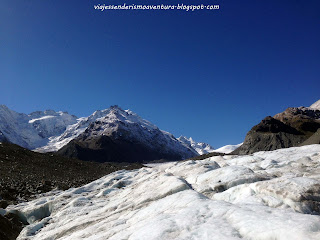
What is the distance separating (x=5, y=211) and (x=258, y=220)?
70.0 feet

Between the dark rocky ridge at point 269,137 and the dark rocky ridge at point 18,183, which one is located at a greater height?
the dark rocky ridge at point 269,137

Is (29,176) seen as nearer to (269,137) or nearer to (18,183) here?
(18,183)

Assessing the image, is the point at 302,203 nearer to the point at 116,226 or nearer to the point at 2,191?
the point at 116,226

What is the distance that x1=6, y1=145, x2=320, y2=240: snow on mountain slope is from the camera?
344 inches

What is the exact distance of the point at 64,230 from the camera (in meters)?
15.7

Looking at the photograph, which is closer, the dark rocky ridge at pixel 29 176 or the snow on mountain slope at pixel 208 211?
the snow on mountain slope at pixel 208 211

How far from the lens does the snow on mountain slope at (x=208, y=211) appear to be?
8.74 m

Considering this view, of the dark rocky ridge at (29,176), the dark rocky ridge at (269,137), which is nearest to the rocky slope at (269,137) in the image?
the dark rocky ridge at (269,137)

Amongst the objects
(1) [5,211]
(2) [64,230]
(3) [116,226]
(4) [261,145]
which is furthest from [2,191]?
(4) [261,145]

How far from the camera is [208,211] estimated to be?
11016mm

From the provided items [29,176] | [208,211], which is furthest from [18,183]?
[208,211]

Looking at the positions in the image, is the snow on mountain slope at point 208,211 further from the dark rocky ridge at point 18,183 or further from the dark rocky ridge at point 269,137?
the dark rocky ridge at point 269,137

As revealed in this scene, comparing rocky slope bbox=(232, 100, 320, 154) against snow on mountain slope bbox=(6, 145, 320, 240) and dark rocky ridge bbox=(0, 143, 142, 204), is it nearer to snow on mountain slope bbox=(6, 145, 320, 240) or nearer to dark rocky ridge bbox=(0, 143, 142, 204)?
dark rocky ridge bbox=(0, 143, 142, 204)

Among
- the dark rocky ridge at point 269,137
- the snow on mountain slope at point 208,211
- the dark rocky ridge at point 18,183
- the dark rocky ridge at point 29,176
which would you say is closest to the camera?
the snow on mountain slope at point 208,211
